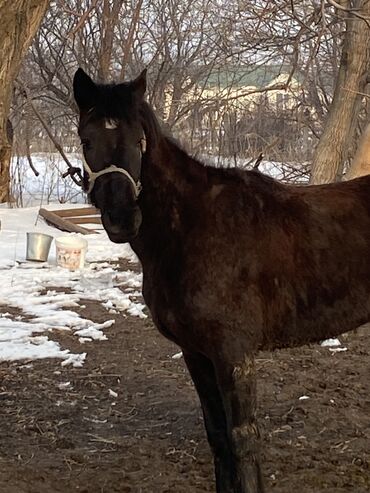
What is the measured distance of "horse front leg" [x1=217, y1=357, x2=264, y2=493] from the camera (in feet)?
9.46

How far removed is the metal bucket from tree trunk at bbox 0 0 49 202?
501 centimetres

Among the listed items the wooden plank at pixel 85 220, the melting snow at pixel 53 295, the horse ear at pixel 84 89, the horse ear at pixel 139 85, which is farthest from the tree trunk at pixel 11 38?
the wooden plank at pixel 85 220

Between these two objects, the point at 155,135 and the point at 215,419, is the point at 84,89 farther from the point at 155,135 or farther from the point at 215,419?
the point at 215,419

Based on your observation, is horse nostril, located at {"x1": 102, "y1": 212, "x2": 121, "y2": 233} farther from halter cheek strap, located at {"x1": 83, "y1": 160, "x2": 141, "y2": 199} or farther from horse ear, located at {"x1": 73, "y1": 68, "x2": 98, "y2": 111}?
horse ear, located at {"x1": 73, "y1": 68, "x2": 98, "y2": 111}

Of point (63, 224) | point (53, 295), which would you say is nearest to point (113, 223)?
point (53, 295)

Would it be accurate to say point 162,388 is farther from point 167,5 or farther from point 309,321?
point 167,5

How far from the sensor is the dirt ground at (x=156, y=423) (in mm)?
3402

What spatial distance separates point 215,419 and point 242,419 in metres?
0.35

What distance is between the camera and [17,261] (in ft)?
28.6

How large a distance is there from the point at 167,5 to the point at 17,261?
7.40m

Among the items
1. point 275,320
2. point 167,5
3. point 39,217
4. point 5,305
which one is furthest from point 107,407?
point 167,5

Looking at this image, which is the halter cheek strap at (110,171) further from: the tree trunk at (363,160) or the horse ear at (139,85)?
the tree trunk at (363,160)

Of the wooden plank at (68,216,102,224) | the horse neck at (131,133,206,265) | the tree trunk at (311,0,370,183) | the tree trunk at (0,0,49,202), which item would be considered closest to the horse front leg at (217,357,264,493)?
the horse neck at (131,133,206,265)

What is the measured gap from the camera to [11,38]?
11.0 ft
